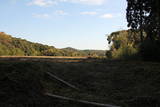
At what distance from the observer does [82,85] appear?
8.76 m

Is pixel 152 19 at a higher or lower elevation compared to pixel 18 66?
higher

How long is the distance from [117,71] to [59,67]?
11.4 ft

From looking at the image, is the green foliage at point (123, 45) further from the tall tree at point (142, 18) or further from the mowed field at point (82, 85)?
the mowed field at point (82, 85)

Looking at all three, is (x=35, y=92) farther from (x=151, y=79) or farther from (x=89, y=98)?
(x=151, y=79)

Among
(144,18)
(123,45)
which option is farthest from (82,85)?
(144,18)

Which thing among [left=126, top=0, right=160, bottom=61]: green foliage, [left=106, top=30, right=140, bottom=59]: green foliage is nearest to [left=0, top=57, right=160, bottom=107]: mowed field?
[left=106, top=30, right=140, bottom=59]: green foliage

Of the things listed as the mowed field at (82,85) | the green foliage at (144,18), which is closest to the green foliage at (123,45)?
the green foliage at (144,18)

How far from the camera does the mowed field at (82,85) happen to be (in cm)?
581

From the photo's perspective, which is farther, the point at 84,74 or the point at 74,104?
the point at 84,74

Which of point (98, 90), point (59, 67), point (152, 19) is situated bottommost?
point (98, 90)

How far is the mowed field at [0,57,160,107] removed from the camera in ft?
19.1

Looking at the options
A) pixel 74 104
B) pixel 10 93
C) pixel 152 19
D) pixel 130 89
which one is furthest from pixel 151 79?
pixel 152 19

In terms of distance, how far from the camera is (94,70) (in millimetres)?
11391

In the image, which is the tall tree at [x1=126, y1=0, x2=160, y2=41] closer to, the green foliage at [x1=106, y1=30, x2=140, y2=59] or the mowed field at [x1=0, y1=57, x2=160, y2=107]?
the green foliage at [x1=106, y1=30, x2=140, y2=59]
